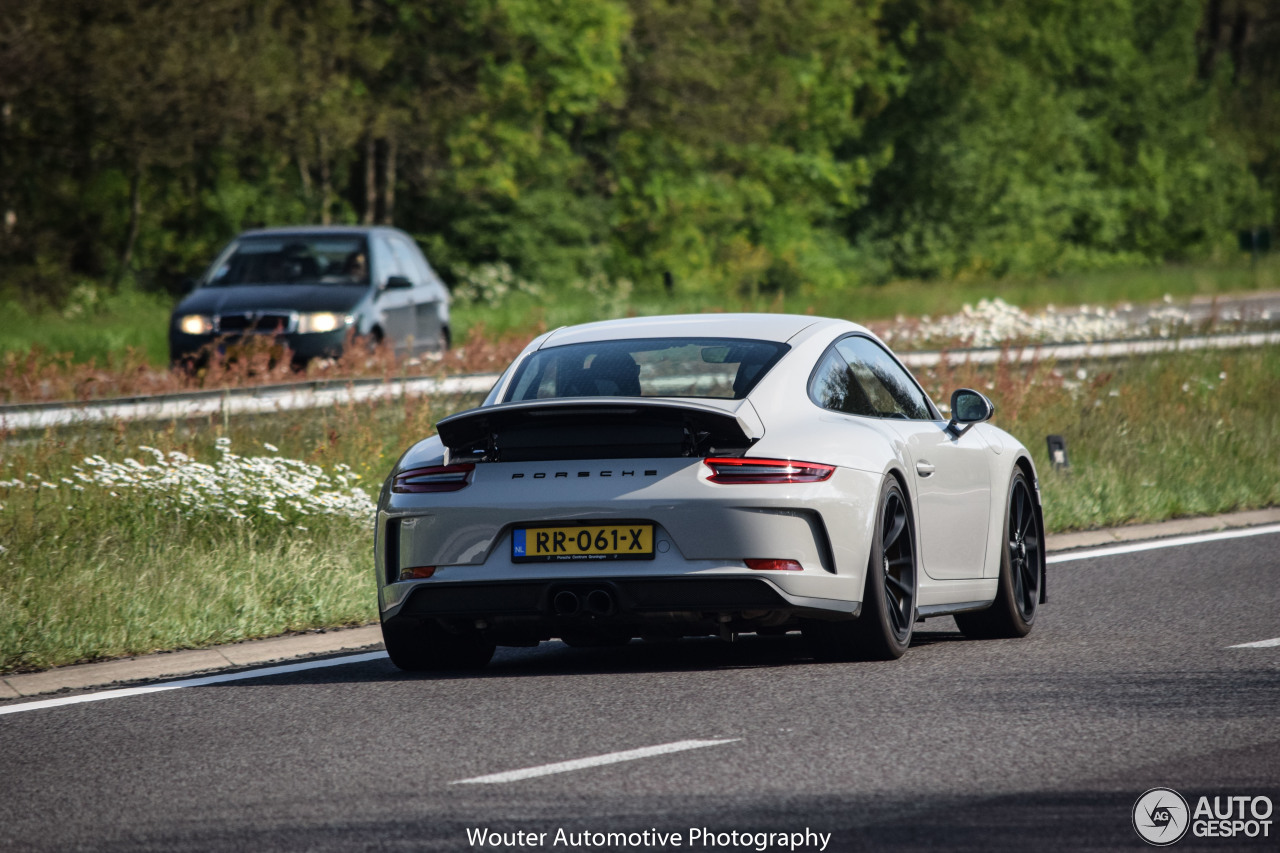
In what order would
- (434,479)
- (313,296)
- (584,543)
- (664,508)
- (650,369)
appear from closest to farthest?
1. (664,508)
2. (584,543)
3. (434,479)
4. (650,369)
5. (313,296)

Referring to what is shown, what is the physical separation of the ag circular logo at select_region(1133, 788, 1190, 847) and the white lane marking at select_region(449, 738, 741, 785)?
1.45 m

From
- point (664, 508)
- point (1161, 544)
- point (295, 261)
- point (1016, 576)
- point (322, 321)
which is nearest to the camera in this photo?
point (664, 508)

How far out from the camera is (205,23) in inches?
1369

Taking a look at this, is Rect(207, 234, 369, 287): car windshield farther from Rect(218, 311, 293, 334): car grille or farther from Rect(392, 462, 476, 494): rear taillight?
Answer: Rect(392, 462, 476, 494): rear taillight

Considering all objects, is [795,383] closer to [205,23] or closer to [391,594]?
[391,594]

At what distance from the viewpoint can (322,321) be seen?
18.6m

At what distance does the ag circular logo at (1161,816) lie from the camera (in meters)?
4.98

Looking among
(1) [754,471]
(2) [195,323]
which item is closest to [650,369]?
(1) [754,471]

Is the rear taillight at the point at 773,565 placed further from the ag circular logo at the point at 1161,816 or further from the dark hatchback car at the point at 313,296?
the dark hatchback car at the point at 313,296

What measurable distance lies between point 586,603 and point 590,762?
4.54 ft

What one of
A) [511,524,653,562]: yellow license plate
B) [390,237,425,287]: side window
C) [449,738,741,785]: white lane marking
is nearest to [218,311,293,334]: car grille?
[390,237,425,287]: side window

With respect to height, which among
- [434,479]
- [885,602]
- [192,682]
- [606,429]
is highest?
[606,429]

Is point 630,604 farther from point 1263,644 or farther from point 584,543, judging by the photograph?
point 1263,644

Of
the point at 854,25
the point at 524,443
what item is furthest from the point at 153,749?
the point at 854,25
